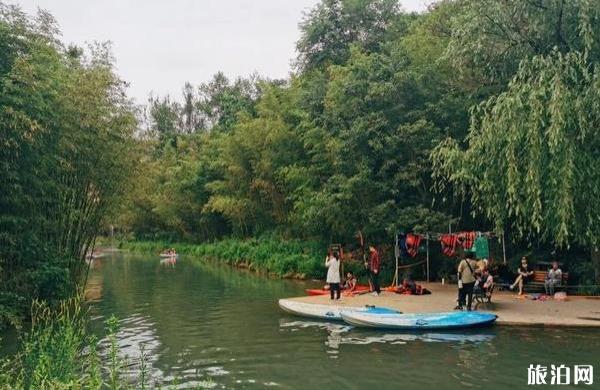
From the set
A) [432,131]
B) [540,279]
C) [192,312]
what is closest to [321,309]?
[192,312]

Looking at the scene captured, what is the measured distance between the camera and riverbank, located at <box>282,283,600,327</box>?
39.8 feet

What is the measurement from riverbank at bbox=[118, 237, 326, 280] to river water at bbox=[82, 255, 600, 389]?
7055 millimetres

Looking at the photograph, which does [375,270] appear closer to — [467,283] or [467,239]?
[467,239]

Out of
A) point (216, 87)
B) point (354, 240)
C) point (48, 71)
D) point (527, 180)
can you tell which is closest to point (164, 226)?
point (216, 87)

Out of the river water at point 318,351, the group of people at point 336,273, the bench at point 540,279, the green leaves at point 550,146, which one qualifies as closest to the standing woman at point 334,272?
the group of people at point 336,273

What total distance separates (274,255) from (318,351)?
1649cm

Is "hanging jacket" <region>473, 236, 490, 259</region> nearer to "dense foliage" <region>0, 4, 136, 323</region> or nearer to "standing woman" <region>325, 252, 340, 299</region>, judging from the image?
"standing woman" <region>325, 252, 340, 299</region>

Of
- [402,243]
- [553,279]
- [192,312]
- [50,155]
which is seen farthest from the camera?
[402,243]

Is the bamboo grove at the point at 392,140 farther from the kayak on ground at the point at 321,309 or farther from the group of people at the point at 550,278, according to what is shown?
the kayak on ground at the point at 321,309

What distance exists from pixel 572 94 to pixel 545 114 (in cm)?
70

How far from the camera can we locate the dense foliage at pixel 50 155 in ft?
38.9

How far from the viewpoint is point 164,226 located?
5509cm

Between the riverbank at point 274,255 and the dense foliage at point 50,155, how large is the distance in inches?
357

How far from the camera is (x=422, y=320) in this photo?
12094 millimetres
